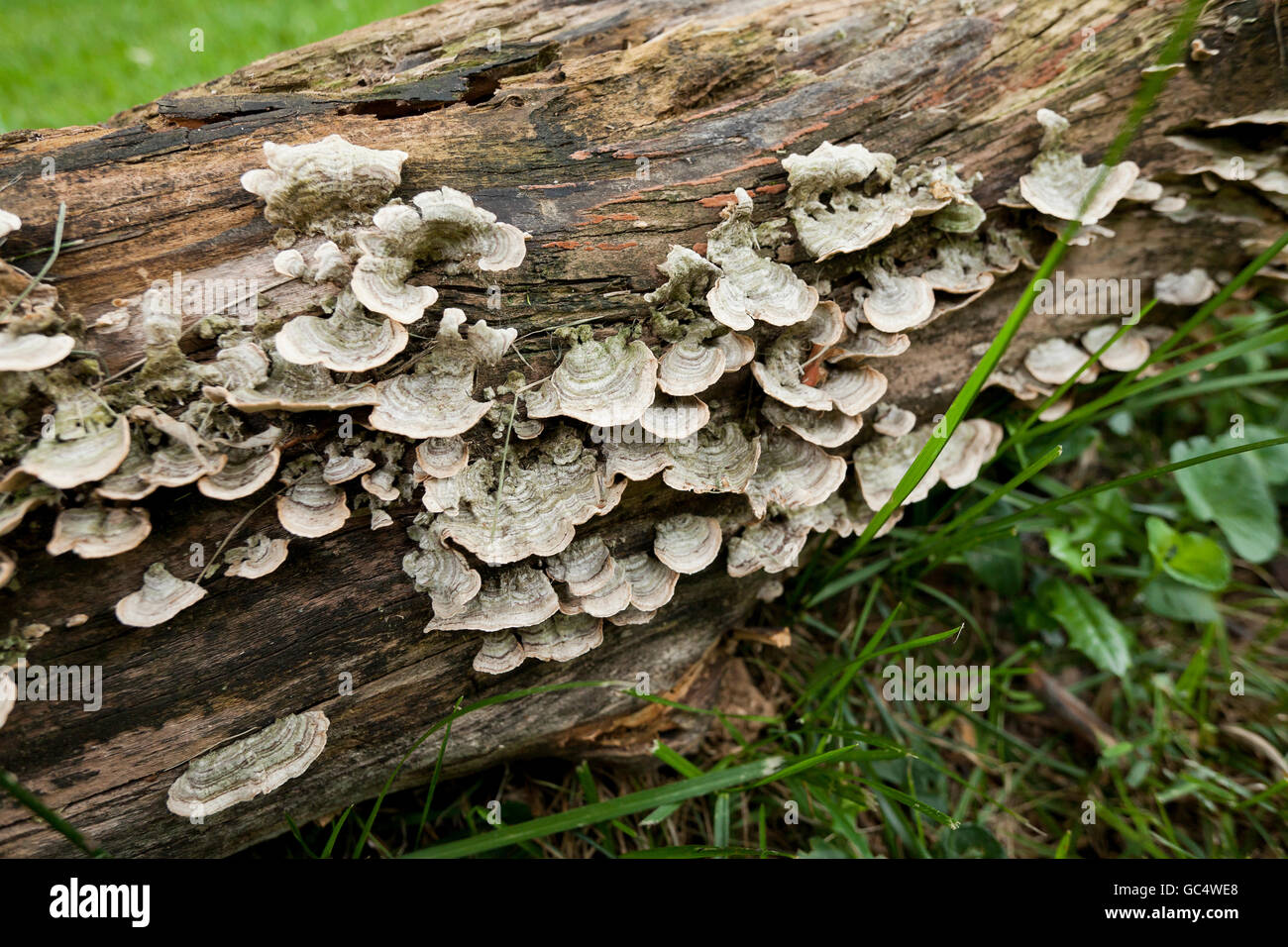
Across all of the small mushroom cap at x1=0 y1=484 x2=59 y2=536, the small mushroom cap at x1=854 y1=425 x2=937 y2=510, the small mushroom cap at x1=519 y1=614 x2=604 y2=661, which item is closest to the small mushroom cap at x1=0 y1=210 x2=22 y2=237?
the small mushroom cap at x1=0 y1=484 x2=59 y2=536

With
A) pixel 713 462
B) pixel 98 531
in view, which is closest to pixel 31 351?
pixel 98 531

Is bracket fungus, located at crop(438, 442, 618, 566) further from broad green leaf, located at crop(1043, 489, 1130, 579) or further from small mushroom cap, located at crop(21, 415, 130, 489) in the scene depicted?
broad green leaf, located at crop(1043, 489, 1130, 579)

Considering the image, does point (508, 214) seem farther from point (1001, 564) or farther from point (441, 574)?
point (1001, 564)

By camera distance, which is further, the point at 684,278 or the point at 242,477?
the point at 684,278

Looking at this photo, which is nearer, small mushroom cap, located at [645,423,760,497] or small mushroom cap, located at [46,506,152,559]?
small mushroom cap, located at [46,506,152,559]
